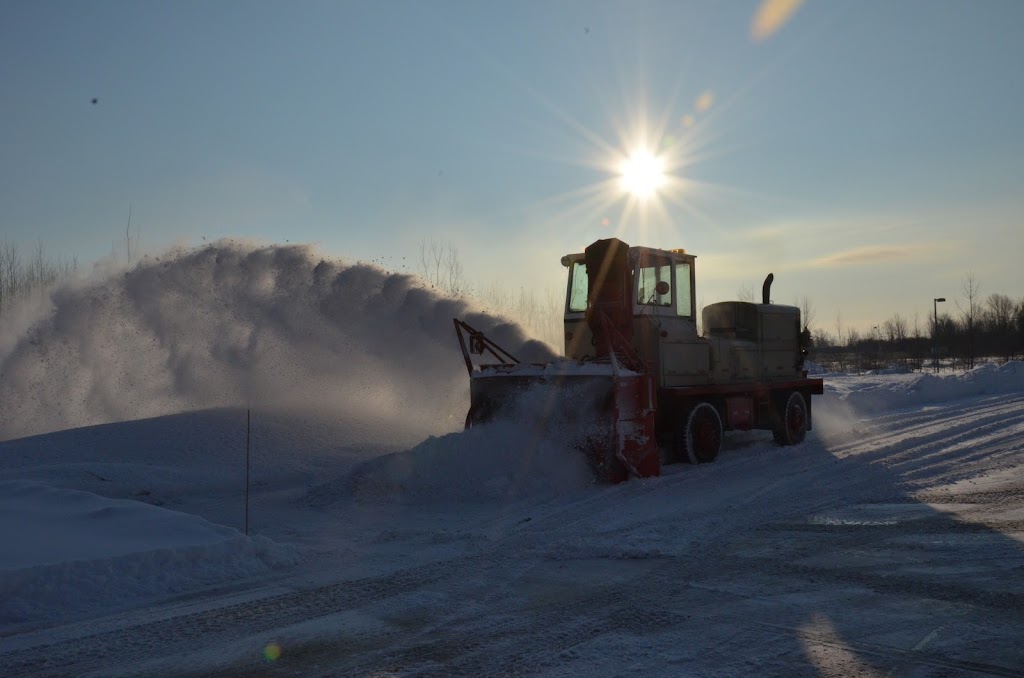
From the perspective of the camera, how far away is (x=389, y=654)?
4.47 metres

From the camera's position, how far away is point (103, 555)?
6.23 m

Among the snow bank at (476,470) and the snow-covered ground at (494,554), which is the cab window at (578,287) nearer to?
the snow-covered ground at (494,554)

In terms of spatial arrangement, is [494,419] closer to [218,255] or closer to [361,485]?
[361,485]

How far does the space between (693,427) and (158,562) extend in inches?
316

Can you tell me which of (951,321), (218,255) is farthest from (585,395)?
(951,321)

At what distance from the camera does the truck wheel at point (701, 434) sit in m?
11.9

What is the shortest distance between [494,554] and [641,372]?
4.63m

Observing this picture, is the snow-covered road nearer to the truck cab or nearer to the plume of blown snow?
the truck cab

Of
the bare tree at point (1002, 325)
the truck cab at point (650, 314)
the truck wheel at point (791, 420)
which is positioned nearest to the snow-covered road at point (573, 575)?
the truck cab at point (650, 314)

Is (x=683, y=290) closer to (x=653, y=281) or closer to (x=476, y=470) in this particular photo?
(x=653, y=281)

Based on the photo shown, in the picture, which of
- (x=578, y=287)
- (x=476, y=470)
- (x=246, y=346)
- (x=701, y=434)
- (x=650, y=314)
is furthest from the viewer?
→ (x=246, y=346)

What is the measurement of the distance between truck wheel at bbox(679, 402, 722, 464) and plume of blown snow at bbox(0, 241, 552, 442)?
227 inches

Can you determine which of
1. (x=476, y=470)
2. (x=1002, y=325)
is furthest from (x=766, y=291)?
(x=1002, y=325)

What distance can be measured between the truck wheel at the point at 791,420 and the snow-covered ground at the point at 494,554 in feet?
1.33
